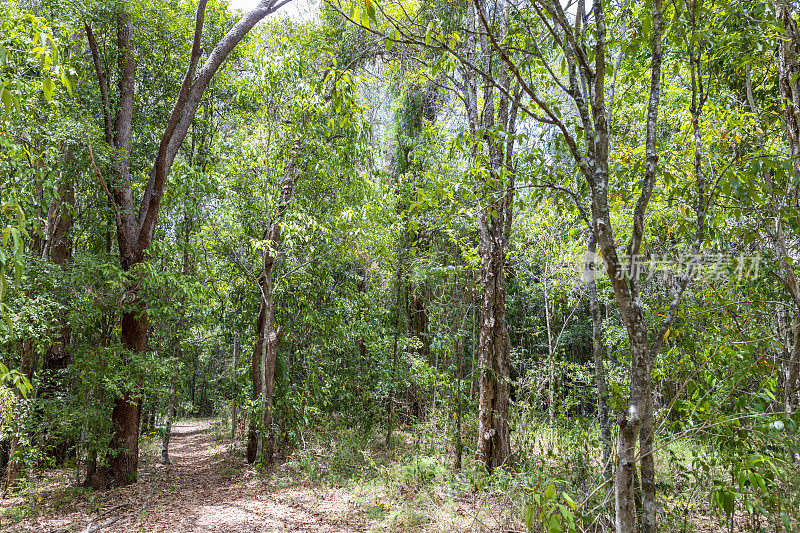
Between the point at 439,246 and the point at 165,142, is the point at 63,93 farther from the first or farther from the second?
the point at 439,246

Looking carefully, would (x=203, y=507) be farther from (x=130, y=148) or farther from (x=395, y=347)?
(x=130, y=148)

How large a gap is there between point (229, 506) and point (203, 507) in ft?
1.15

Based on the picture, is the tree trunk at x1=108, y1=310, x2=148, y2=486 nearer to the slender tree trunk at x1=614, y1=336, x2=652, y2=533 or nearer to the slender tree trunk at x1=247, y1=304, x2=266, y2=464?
the slender tree trunk at x1=247, y1=304, x2=266, y2=464

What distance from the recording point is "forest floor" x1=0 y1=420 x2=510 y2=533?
499 centimetres

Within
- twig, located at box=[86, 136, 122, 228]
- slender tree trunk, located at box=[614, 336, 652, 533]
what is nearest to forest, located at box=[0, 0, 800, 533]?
twig, located at box=[86, 136, 122, 228]

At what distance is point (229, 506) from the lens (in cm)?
618

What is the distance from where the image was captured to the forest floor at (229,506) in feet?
16.4

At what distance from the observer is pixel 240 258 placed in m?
7.95

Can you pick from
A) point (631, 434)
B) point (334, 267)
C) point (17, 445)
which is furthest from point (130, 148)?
point (631, 434)

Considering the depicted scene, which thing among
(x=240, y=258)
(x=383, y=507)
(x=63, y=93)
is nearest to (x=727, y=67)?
(x=383, y=507)

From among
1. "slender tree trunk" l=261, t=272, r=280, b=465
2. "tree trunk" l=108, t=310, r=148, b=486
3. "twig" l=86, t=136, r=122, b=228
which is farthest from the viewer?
"slender tree trunk" l=261, t=272, r=280, b=465

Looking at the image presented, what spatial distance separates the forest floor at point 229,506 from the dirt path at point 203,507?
0.01 m

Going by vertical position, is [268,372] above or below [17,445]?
above

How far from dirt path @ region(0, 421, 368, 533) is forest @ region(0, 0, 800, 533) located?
0.05 metres
